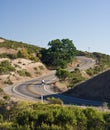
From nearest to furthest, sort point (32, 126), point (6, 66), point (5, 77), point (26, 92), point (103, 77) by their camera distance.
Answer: point (32, 126), point (103, 77), point (26, 92), point (5, 77), point (6, 66)

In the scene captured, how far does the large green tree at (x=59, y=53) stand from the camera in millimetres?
106162

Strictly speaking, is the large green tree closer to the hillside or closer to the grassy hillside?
the hillside

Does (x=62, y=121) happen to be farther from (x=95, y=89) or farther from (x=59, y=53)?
(x=59, y=53)

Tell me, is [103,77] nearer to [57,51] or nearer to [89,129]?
[89,129]

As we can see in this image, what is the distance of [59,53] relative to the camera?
10638 centimetres

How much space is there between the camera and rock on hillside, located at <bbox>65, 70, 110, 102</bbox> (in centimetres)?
4997

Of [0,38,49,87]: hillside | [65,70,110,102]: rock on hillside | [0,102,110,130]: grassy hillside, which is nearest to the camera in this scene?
[0,102,110,130]: grassy hillside

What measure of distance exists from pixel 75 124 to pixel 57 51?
283 ft

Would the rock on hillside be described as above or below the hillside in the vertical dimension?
below

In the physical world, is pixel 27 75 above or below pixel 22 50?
below

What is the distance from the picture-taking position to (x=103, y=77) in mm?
55719

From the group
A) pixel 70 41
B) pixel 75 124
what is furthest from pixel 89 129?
pixel 70 41

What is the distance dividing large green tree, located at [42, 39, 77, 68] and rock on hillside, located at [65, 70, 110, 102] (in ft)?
158

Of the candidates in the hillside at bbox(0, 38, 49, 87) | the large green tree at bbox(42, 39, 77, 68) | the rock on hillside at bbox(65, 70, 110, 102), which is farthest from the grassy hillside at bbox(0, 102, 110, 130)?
the large green tree at bbox(42, 39, 77, 68)
